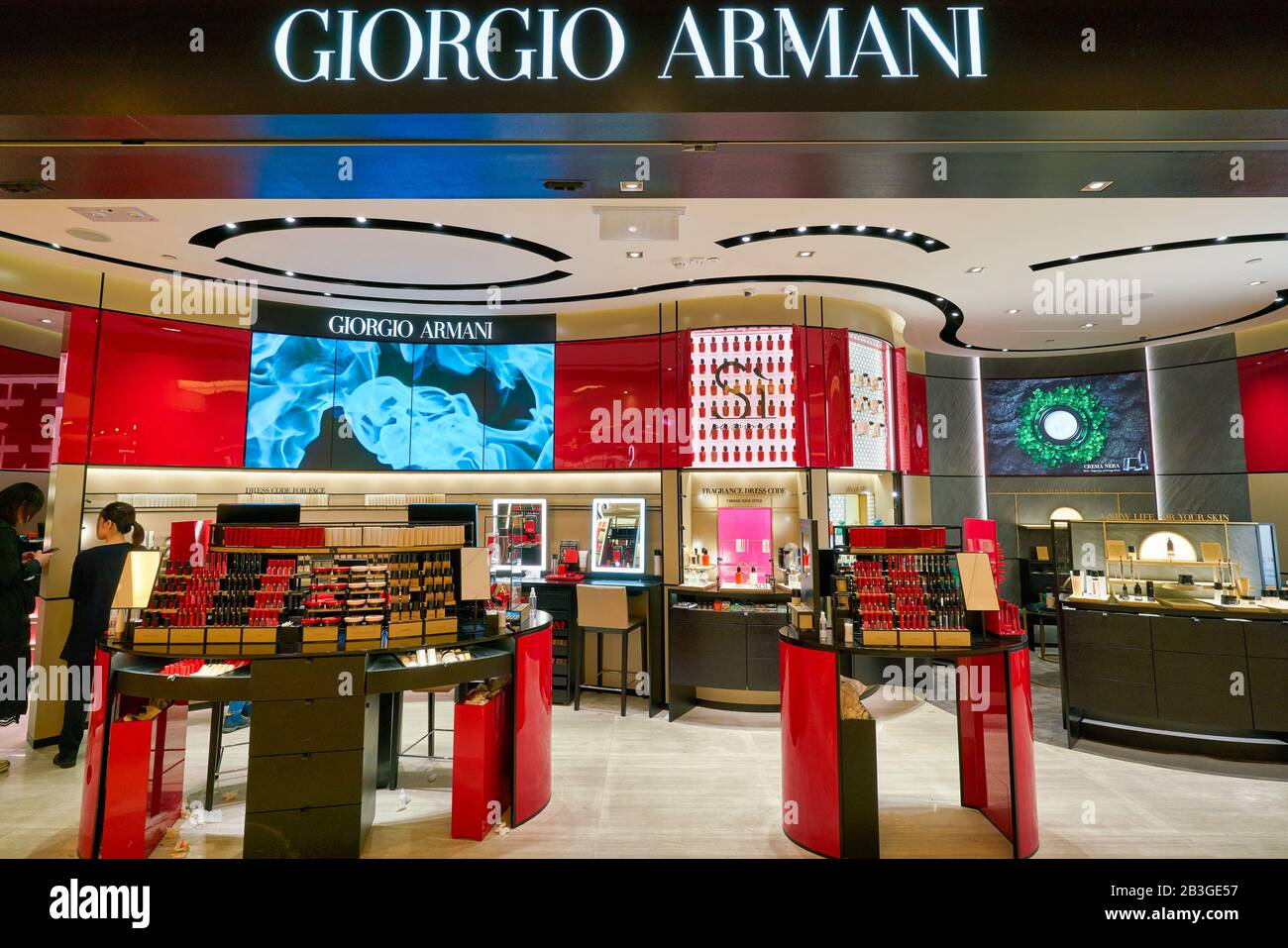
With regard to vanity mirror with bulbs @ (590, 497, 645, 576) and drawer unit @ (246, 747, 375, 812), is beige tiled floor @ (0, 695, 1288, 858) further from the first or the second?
vanity mirror with bulbs @ (590, 497, 645, 576)

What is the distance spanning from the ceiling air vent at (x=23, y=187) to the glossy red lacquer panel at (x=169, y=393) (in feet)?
11.7

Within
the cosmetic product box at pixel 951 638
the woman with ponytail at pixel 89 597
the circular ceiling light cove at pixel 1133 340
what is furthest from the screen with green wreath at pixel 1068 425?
the woman with ponytail at pixel 89 597

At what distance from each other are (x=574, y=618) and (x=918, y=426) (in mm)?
5262

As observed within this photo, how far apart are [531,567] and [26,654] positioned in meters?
3.87

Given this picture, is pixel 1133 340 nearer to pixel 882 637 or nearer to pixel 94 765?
pixel 882 637

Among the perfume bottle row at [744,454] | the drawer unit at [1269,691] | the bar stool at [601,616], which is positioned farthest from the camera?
the perfume bottle row at [744,454]

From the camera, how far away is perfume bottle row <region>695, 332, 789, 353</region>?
5.73m

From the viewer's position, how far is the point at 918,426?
8.12m

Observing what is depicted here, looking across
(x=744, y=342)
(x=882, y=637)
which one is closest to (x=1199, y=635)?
(x=882, y=637)

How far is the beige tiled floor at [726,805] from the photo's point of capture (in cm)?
306

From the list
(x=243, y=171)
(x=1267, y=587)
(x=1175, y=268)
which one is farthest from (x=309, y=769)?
(x=1175, y=268)

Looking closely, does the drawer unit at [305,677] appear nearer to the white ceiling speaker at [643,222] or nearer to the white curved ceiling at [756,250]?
the white ceiling speaker at [643,222]

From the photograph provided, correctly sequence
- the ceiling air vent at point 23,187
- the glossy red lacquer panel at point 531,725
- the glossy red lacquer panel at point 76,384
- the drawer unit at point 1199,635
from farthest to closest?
1. the glossy red lacquer panel at point 76,384
2. the drawer unit at point 1199,635
3. the glossy red lacquer panel at point 531,725
4. the ceiling air vent at point 23,187
